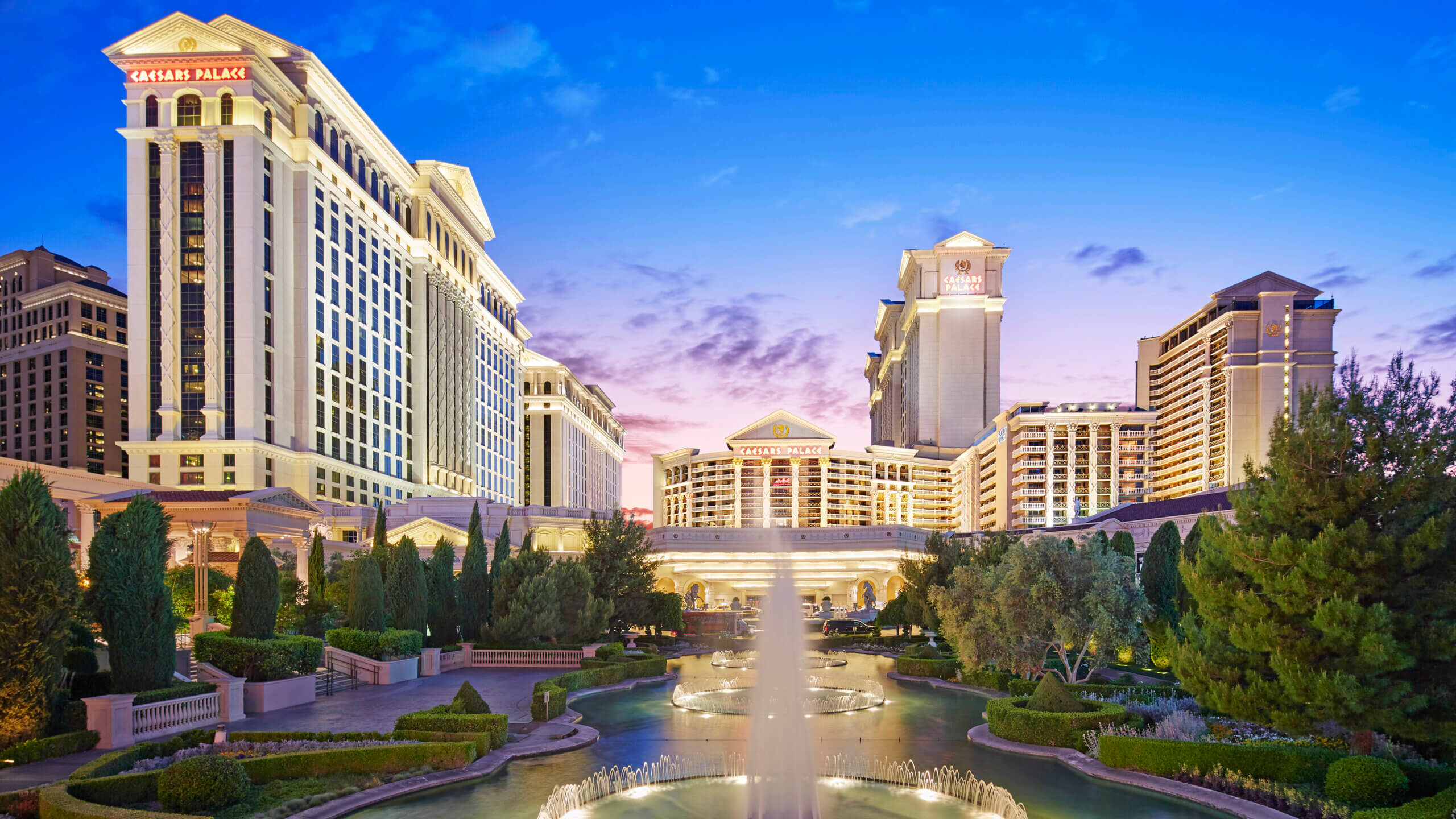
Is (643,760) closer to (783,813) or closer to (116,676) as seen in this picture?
(783,813)

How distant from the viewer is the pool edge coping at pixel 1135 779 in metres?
16.8

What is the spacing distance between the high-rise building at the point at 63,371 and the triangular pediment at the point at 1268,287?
6758 inches

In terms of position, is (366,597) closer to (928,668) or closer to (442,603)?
(442,603)

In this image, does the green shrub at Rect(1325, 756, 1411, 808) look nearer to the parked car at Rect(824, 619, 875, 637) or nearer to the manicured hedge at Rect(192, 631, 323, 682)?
the manicured hedge at Rect(192, 631, 323, 682)

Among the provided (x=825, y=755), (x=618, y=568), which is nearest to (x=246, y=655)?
(x=825, y=755)

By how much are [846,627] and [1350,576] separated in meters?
56.8

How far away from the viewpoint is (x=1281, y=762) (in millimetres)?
17562

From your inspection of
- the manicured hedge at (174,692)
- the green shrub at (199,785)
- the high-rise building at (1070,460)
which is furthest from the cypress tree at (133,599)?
the high-rise building at (1070,460)

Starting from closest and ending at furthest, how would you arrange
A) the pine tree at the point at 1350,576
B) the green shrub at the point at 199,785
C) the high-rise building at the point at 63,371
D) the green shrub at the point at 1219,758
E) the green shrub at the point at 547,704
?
the green shrub at the point at 199,785 < the pine tree at the point at 1350,576 < the green shrub at the point at 1219,758 < the green shrub at the point at 547,704 < the high-rise building at the point at 63,371

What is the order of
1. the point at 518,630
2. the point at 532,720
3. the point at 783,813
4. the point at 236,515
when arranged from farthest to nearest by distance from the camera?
the point at 236,515
the point at 518,630
the point at 532,720
the point at 783,813

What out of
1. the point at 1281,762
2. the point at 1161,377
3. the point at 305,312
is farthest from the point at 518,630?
the point at 1161,377

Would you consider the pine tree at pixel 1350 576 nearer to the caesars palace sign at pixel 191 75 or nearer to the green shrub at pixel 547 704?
the green shrub at pixel 547 704

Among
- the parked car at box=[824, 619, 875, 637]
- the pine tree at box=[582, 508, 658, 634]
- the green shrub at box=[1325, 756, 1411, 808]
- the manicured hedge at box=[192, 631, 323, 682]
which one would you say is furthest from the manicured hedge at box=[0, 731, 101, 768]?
the parked car at box=[824, 619, 875, 637]

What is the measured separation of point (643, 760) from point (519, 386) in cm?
15378
